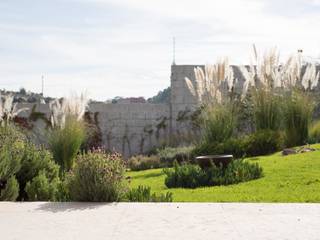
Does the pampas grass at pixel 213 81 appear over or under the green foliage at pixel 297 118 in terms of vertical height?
over

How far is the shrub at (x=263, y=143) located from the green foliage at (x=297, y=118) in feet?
1.47

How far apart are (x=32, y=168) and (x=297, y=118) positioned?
22.3ft

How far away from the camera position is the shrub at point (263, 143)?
1302 cm

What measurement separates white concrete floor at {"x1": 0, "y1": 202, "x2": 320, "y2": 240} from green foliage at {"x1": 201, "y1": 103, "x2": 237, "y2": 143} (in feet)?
20.8

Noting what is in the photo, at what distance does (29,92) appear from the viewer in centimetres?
2645

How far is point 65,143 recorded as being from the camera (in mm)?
12000

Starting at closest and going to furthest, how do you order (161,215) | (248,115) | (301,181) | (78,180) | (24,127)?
(161,215), (78,180), (301,181), (248,115), (24,127)

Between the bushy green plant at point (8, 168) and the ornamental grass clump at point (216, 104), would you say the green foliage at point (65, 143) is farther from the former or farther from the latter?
the bushy green plant at point (8, 168)

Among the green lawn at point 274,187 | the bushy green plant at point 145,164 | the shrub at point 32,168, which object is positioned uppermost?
the shrub at point 32,168

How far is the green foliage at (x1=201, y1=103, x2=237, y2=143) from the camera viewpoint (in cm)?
1262

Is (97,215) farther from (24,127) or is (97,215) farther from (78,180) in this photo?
(24,127)

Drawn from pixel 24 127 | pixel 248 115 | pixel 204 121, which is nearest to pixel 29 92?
pixel 24 127

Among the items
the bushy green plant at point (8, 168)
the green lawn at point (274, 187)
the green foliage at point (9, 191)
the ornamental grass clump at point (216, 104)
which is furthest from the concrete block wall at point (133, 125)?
the green foliage at point (9, 191)

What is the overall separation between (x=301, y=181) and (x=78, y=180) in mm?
3540
